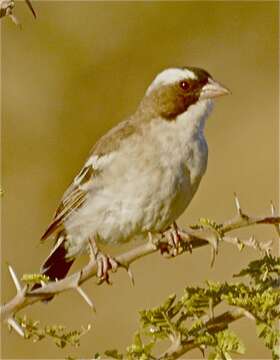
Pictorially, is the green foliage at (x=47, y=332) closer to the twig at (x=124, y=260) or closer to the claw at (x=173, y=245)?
the twig at (x=124, y=260)

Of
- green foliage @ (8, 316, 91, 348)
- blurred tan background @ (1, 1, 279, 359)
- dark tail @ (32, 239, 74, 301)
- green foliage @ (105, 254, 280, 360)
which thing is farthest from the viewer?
blurred tan background @ (1, 1, 279, 359)

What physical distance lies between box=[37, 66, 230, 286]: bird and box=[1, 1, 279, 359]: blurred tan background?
2677 millimetres

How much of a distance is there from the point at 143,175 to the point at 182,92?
1.98 feet

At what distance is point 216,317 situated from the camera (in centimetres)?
364

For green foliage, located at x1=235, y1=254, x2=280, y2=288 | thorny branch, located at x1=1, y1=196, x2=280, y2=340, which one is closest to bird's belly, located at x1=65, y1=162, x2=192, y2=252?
thorny branch, located at x1=1, y1=196, x2=280, y2=340

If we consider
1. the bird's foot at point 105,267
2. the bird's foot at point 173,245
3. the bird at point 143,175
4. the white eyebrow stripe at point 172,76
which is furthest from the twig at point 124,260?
the white eyebrow stripe at point 172,76

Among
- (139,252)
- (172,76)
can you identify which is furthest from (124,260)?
(172,76)

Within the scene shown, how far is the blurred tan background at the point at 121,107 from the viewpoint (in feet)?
28.1

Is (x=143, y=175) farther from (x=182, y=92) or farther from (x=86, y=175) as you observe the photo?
(x=182, y=92)

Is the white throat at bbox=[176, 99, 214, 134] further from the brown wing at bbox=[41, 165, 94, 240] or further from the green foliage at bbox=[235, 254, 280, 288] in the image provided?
the green foliage at bbox=[235, 254, 280, 288]

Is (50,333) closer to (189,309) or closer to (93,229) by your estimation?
(189,309)

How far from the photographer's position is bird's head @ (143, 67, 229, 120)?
5418 mm

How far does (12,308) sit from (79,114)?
6527 mm

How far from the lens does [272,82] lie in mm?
10516
